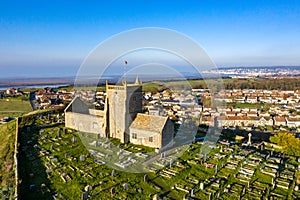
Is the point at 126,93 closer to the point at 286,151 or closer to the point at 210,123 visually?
the point at 286,151

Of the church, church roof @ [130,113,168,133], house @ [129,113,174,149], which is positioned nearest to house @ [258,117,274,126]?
the church

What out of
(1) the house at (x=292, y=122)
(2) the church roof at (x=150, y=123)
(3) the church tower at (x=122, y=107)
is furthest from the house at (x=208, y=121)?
(2) the church roof at (x=150, y=123)

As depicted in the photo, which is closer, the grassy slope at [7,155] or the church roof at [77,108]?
the grassy slope at [7,155]

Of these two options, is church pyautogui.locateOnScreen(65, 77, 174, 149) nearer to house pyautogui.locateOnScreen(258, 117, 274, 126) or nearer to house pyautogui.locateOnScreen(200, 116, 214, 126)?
house pyautogui.locateOnScreen(200, 116, 214, 126)

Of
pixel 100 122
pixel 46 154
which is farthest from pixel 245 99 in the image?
pixel 46 154

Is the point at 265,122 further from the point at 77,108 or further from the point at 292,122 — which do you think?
the point at 77,108

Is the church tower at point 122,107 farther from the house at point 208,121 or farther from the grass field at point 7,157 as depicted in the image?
the house at point 208,121

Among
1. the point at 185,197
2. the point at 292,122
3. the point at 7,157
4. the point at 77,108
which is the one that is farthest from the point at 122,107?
the point at 292,122
